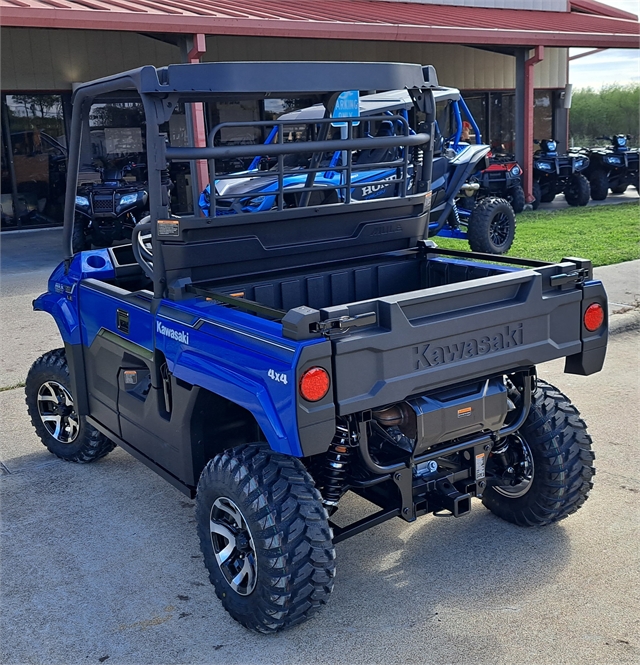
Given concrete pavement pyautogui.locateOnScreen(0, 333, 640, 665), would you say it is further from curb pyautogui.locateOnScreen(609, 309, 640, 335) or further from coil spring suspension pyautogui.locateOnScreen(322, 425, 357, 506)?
curb pyautogui.locateOnScreen(609, 309, 640, 335)

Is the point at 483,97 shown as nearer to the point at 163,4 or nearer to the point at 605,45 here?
the point at 605,45

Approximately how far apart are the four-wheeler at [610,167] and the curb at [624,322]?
10503 mm

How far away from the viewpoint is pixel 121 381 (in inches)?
154

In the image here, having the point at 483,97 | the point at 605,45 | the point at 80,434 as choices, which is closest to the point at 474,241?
the point at 80,434

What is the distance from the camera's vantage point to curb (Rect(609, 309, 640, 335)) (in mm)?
7061

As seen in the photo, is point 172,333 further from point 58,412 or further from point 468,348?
point 58,412

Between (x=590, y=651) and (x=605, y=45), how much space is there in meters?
16.8

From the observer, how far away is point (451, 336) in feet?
10.0

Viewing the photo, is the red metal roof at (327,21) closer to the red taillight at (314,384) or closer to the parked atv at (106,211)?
the parked atv at (106,211)

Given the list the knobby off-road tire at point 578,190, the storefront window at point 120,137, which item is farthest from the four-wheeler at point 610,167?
the storefront window at point 120,137

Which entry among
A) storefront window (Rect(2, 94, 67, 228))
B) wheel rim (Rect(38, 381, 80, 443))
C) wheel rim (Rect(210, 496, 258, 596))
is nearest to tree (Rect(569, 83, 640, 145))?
storefront window (Rect(2, 94, 67, 228))

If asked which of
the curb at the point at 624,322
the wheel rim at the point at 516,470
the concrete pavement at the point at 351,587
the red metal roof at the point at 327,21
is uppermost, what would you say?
the red metal roof at the point at 327,21

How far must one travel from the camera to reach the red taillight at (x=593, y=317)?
11.3 ft

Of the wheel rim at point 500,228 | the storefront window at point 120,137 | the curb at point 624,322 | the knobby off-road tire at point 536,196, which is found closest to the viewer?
the curb at point 624,322
